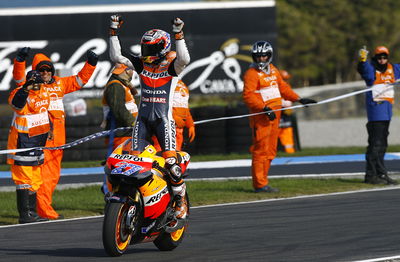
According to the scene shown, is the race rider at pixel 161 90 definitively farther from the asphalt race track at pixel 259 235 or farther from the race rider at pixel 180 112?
the race rider at pixel 180 112

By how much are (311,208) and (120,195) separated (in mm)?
4022

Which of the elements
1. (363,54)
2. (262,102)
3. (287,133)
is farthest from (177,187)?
(287,133)

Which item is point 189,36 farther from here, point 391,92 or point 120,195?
point 120,195

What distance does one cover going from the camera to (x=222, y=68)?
29.6 metres

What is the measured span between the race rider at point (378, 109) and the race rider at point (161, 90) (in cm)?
579

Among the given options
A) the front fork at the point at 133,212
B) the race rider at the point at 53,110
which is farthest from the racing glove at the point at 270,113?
the front fork at the point at 133,212

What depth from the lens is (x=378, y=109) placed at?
14805 millimetres

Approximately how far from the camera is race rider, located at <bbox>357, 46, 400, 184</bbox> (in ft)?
48.4

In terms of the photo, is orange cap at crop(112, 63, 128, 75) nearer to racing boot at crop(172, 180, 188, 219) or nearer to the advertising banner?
racing boot at crop(172, 180, 188, 219)

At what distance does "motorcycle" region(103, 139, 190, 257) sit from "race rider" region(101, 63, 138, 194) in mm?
3566

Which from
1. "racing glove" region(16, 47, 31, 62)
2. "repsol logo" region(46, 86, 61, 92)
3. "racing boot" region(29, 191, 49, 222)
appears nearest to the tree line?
"repsol logo" region(46, 86, 61, 92)

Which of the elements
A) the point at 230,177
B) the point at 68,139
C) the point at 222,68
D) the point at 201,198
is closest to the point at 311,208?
the point at 201,198

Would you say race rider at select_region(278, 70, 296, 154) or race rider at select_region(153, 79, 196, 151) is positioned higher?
race rider at select_region(153, 79, 196, 151)

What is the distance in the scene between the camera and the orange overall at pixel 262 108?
14.1 metres
